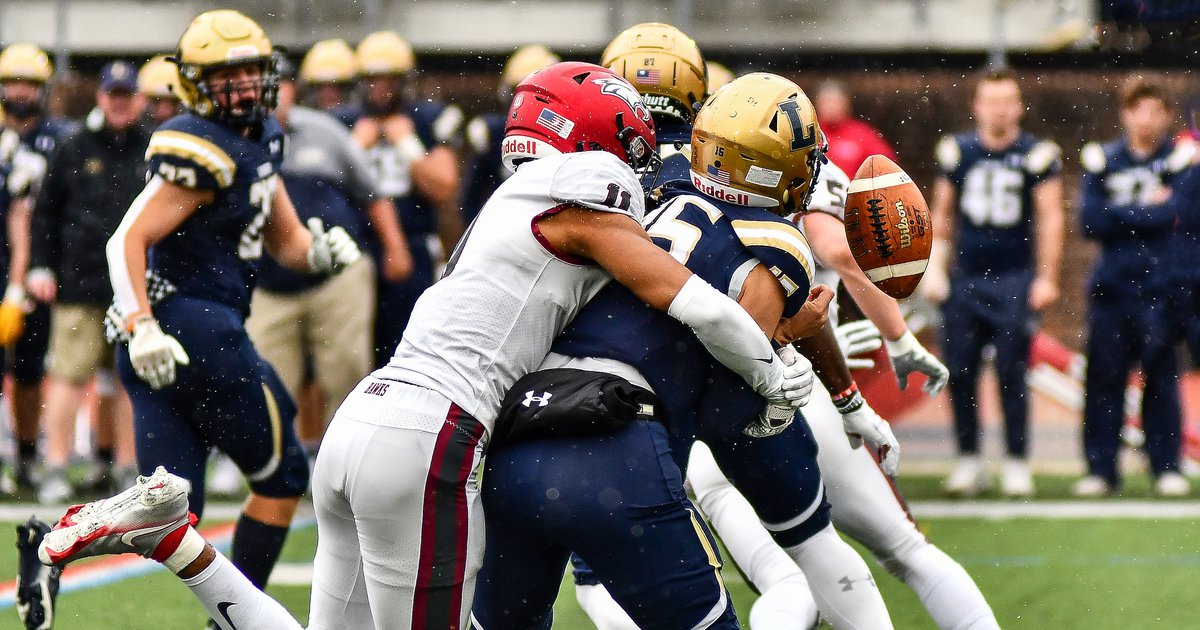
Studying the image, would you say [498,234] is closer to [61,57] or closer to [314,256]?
[314,256]

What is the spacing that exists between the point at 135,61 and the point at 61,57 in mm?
1364

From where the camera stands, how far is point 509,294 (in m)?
2.89

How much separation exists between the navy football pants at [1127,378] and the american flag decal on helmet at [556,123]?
5034 mm

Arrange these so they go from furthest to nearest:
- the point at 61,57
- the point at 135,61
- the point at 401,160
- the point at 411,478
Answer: the point at 135,61
the point at 61,57
the point at 401,160
the point at 411,478

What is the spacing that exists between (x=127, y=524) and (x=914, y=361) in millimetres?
2051

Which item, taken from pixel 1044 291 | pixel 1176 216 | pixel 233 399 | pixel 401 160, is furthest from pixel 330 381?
pixel 1176 216

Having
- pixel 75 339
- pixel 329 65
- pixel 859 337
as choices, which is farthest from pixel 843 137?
pixel 75 339

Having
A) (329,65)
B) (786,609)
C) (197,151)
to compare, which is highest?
(197,151)

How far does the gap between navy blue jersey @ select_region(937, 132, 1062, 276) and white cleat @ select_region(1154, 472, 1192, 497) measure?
4.04ft

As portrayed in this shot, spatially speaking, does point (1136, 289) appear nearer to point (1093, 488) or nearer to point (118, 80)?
point (1093, 488)

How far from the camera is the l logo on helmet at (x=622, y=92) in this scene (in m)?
3.14

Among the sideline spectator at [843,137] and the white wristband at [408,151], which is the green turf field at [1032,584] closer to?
the sideline spectator at [843,137]

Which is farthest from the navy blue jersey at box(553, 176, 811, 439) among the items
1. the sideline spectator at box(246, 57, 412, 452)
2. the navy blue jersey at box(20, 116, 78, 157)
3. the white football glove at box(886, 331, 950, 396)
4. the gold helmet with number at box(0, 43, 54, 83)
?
the gold helmet with number at box(0, 43, 54, 83)

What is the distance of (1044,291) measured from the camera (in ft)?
24.2
